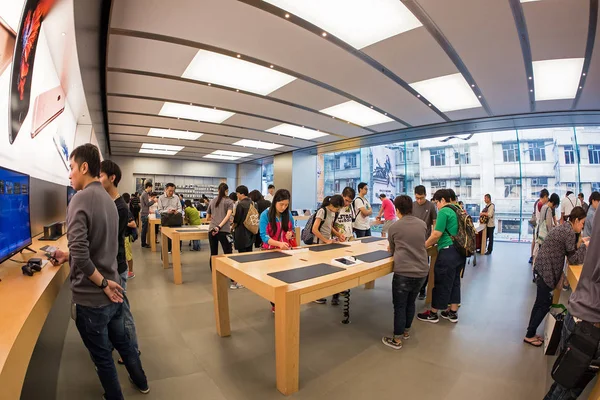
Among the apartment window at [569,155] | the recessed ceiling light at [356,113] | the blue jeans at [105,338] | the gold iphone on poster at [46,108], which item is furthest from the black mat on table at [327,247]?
the apartment window at [569,155]

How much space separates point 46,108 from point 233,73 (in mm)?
2607

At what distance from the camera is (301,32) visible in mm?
3324

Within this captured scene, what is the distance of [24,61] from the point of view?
2.40m

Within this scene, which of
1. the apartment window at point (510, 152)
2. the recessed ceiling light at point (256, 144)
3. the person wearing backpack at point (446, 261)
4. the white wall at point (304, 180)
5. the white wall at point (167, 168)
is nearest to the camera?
the person wearing backpack at point (446, 261)

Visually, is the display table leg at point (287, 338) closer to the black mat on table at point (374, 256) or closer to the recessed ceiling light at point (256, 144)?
the black mat on table at point (374, 256)

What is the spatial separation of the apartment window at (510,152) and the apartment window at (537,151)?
304mm

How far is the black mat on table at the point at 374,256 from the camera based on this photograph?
2699 mm

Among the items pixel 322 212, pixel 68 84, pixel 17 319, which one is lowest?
pixel 17 319

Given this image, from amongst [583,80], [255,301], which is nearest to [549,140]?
[583,80]

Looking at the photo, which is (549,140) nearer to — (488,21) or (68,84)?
(488,21)

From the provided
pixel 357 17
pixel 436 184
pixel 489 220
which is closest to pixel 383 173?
pixel 436 184

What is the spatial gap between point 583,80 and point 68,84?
28.5 ft

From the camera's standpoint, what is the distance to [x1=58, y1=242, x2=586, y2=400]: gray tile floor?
6.18 ft

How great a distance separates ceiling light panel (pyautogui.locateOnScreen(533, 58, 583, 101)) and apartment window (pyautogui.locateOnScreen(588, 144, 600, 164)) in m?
2.21
